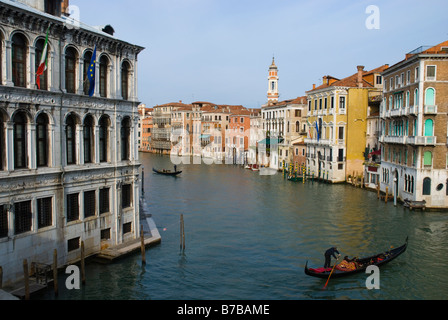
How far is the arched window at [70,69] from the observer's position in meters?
14.4

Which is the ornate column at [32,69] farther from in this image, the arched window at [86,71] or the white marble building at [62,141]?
the arched window at [86,71]

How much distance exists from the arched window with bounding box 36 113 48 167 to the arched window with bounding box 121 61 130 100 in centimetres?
384

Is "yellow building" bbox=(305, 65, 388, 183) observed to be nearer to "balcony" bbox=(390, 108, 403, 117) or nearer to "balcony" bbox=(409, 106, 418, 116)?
"balcony" bbox=(390, 108, 403, 117)

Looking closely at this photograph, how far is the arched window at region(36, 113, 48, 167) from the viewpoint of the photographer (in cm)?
1351

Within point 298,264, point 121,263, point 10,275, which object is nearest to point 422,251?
point 298,264

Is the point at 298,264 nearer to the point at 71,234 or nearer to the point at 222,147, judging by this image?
the point at 71,234

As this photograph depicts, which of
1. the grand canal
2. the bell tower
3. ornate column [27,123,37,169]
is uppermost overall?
the bell tower

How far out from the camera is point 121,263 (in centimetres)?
1575

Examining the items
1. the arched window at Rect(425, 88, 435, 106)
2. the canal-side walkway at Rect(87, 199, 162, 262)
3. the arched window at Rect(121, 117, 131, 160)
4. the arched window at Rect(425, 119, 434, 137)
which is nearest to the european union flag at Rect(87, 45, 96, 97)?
the arched window at Rect(121, 117, 131, 160)

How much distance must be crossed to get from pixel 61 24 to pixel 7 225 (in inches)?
252

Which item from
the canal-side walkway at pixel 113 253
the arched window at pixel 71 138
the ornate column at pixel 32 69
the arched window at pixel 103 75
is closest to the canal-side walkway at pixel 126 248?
the canal-side walkway at pixel 113 253

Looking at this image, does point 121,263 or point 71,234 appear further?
point 121,263

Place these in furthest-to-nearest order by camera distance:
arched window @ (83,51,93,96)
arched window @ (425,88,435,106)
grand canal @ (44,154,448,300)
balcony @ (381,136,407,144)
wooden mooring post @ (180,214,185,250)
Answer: balcony @ (381,136,407,144) < arched window @ (425,88,435,106) < wooden mooring post @ (180,214,185,250) < arched window @ (83,51,93,96) < grand canal @ (44,154,448,300)

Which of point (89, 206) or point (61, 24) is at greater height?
point (61, 24)
